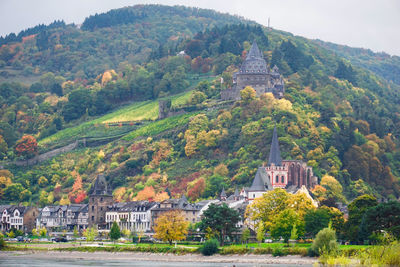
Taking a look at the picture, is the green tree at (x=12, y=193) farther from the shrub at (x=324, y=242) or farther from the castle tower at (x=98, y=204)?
the shrub at (x=324, y=242)

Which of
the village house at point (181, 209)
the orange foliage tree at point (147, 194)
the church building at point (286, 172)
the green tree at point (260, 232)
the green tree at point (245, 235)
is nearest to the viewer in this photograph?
the green tree at point (260, 232)

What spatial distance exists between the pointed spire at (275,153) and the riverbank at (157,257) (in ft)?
147

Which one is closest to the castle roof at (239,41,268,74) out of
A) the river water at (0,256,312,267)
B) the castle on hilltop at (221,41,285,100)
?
the castle on hilltop at (221,41,285,100)

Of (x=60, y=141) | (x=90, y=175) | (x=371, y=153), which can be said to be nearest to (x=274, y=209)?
(x=371, y=153)

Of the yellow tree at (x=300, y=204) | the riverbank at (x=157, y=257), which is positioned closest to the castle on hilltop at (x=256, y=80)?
the yellow tree at (x=300, y=204)

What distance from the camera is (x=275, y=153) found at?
142 m

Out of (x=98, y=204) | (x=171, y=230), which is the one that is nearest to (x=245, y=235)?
(x=171, y=230)

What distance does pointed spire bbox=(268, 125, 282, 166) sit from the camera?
141m

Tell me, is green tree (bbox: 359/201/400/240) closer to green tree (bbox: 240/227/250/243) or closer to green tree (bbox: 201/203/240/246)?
green tree (bbox: 240/227/250/243)

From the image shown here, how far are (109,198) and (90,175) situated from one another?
33650mm

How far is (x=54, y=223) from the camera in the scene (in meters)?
144

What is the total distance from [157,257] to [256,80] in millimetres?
88713

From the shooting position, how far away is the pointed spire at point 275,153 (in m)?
141

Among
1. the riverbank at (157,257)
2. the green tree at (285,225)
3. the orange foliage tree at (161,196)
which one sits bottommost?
the riverbank at (157,257)
